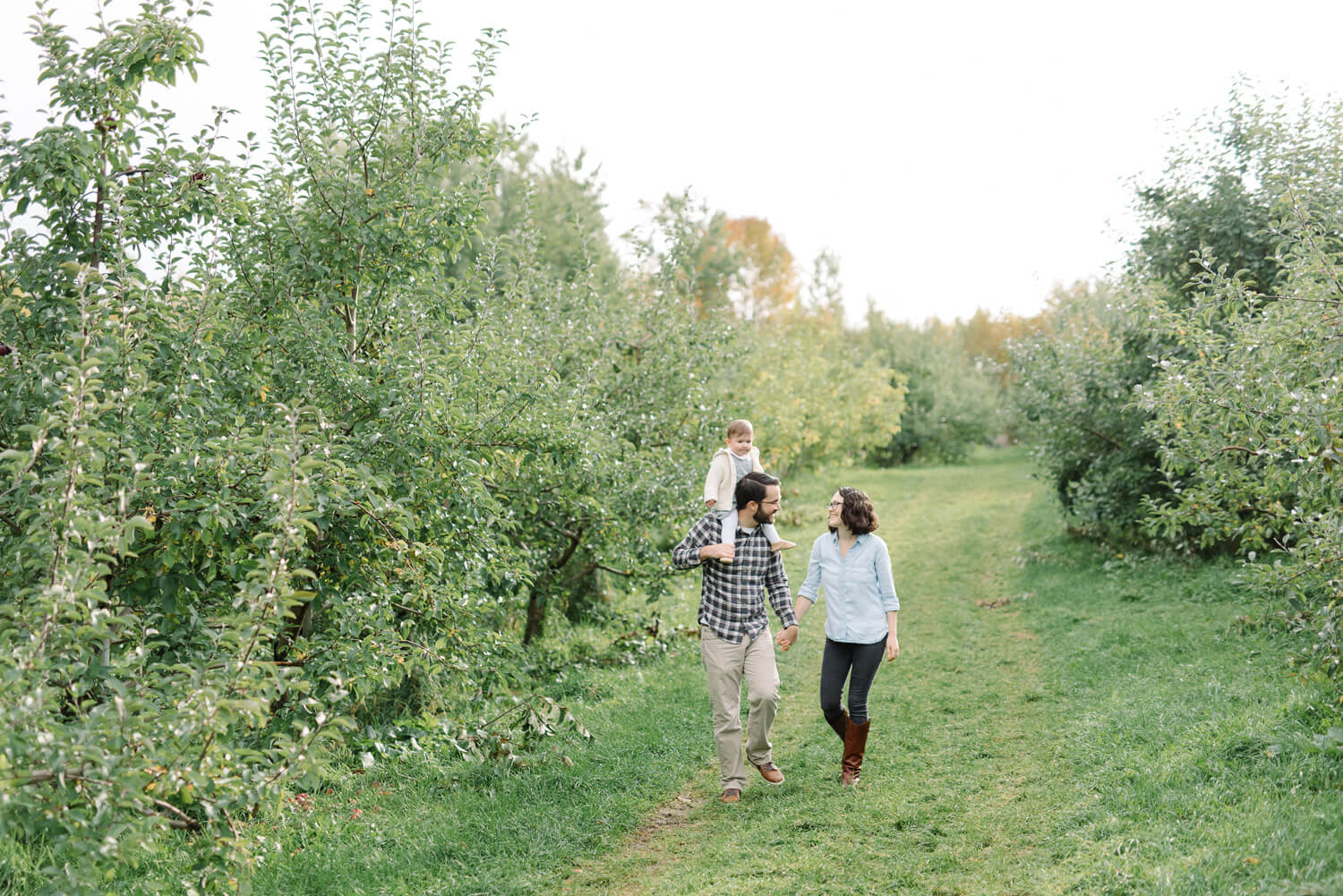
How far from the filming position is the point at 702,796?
22.2ft

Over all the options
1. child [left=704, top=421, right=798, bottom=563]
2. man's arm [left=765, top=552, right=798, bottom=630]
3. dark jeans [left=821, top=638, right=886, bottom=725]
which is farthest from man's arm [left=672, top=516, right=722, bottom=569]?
dark jeans [left=821, top=638, right=886, bottom=725]

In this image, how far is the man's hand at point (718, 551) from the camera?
6477 millimetres

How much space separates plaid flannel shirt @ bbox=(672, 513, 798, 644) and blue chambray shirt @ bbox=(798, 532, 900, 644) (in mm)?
331

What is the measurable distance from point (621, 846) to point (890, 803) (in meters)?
1.82

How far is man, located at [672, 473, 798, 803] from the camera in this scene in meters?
6.53

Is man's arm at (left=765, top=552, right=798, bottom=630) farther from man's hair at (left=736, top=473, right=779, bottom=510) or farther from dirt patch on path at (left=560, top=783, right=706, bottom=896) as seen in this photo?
dirt patch on path at (left=560, top=783, right=706, bottom=896)

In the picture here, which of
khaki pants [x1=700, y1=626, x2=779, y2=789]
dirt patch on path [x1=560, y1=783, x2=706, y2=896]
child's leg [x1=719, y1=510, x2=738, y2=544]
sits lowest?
dirt patch on path [x1=560, y1=783, x2=706, y2=896]

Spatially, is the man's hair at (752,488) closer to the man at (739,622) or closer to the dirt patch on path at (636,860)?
the man at (739,622)

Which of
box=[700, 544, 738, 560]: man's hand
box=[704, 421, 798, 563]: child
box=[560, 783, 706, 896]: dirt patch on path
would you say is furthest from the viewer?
box=[704, 421, 798, 563]: child

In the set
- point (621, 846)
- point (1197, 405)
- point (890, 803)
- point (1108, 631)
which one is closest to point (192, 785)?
point (621, 846)

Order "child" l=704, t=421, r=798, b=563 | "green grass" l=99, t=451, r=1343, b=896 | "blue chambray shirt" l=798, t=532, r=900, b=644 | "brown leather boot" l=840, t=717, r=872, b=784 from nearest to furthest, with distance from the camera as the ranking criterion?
"green grass" l=99, t=451, r=1343, b=896, "blue chambray shirt" l=798, t=532, r=900, b=644, "brown leather boot" l=840, t=717, r=872, b=784, "child" l=704, t=421, r=798, b=563

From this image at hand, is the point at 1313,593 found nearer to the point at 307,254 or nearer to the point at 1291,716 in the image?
the point at 1291,716

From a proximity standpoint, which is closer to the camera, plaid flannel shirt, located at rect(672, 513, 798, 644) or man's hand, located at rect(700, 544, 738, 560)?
man's hand, located at rect(700, 544, 738, 560)

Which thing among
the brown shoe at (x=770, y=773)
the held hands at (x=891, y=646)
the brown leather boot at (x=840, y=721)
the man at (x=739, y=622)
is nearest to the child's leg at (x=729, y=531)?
the man at (x=739, y=622)
